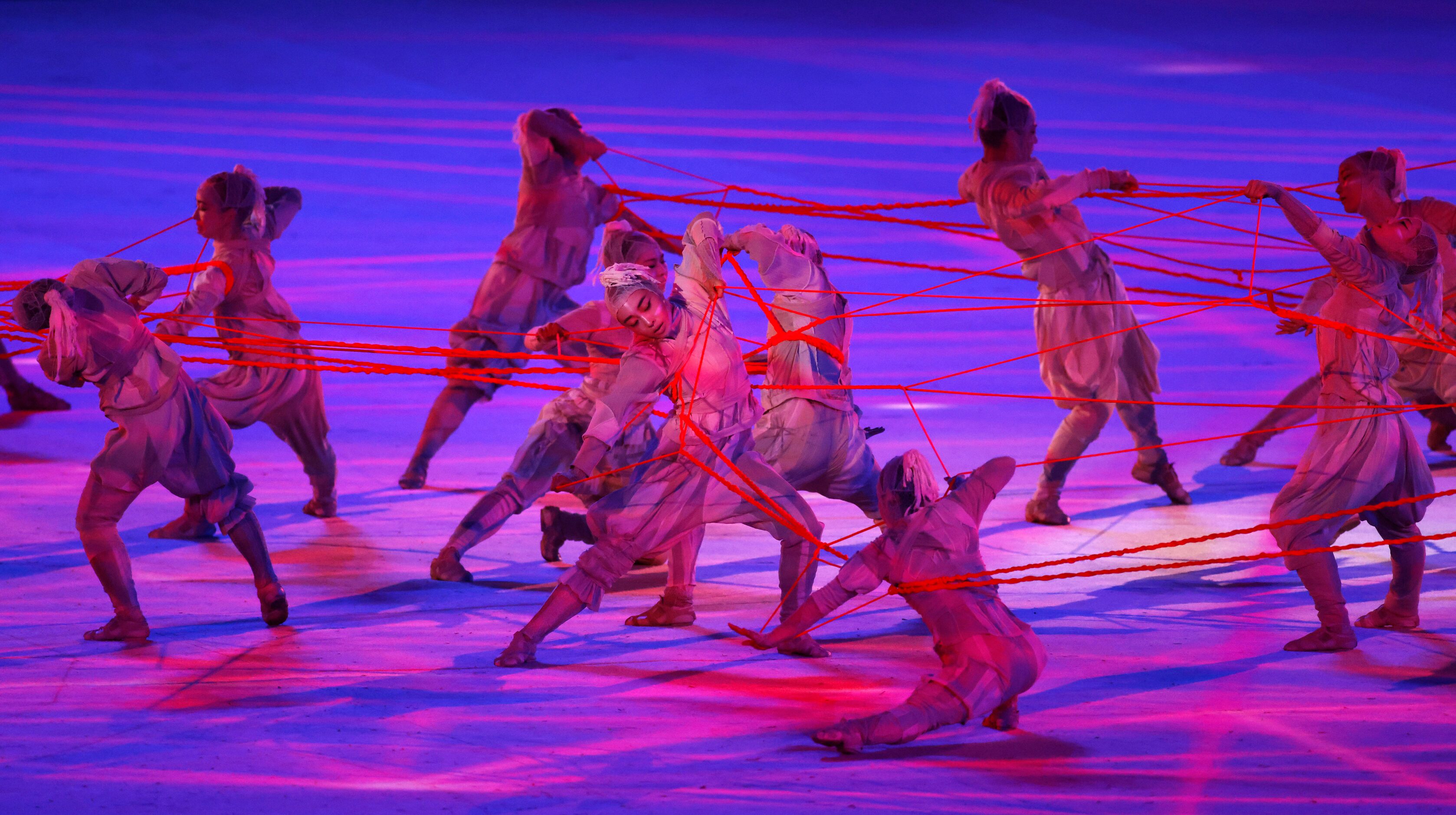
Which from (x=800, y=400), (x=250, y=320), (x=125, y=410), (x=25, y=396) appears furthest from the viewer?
(x=25, y=396)

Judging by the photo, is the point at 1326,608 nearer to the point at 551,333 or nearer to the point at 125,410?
the point at 551,333

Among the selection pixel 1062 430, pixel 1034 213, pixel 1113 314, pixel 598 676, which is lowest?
pixel 598 676

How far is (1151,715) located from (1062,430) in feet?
9.21

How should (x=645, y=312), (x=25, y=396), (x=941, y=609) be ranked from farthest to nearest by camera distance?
(x=25, y=396) < (x=645, y=312) < (x=941, y=609)

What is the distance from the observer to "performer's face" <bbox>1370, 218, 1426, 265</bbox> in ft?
14.3

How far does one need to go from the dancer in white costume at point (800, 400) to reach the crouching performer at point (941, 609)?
95 centimetres

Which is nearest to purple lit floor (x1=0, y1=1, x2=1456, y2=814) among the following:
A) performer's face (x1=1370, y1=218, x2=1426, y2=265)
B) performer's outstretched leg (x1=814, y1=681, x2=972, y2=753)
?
performer's outstretched leg (x1=814, y1=681, x2=972, y2=753)

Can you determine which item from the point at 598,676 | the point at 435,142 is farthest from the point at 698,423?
the point at 435,142

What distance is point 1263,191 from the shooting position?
4207 mm

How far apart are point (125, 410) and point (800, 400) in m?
2.09

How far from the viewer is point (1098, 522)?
6324mm

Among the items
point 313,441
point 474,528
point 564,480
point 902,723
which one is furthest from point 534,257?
point 902,723

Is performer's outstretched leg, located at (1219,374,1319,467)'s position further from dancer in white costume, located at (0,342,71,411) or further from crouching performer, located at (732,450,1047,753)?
dancer in white costume, located at (0,342,71,411)

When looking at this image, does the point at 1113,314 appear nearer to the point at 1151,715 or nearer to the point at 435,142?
the point at 1151,715
